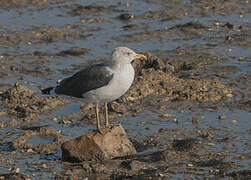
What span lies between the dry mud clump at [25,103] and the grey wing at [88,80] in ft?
5.69

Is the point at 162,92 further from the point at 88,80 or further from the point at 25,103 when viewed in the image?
the point at 88,80

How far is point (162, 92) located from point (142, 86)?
392 mm

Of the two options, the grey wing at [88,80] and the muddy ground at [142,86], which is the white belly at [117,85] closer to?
the grey wing at [88,80]

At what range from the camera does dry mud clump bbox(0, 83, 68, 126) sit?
434 inches

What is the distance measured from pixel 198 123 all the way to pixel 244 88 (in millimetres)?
1910

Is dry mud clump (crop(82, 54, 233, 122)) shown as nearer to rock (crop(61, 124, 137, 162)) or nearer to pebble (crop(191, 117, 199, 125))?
pebble (crop(191, 117, 199, 125))

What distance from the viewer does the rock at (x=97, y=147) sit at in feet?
29.3

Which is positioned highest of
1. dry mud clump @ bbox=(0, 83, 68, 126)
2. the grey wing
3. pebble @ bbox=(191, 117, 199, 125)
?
the grey wing

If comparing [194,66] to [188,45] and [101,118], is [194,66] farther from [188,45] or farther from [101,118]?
[101,118]

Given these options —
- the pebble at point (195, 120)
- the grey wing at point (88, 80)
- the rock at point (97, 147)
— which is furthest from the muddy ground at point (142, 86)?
the grey wing at point (88, 80)

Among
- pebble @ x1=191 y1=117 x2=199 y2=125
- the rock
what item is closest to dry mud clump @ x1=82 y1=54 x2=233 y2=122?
pebble @ x1=191 y1=117 x2=199 y2=125

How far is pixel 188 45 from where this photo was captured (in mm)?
14906

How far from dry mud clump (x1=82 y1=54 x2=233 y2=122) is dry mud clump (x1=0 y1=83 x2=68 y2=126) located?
2.03ft

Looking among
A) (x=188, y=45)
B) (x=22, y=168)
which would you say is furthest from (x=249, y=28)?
(x=22, y=168)
